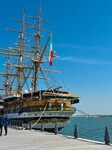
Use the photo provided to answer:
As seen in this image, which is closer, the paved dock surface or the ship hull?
the paved dock surface

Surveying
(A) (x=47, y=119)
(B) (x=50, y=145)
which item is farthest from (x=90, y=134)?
(B) (x=50, y=145)

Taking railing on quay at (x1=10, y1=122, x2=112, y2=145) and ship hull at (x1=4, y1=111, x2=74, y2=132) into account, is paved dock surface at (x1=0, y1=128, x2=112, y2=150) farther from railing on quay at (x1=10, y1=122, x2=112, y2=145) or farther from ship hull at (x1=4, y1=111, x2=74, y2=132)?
ship hull at (x1=4, y1=111, x2=74, y2=132)

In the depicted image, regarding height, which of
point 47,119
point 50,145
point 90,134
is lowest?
point 90,134

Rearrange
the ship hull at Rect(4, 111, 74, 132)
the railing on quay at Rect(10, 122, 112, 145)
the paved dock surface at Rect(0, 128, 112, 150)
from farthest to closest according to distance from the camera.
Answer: the ship hull at Rect(4, 111, 74, 132) → the railing on quay at Rect(10, 122, 112, 145) → the paved dock surface at Rect(0, 128, 112, 150)

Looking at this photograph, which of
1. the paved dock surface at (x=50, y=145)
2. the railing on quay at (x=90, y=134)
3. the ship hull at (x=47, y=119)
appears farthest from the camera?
the ship hull at (x=47, y=119)

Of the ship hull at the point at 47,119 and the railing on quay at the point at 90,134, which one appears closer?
the railing on quay at the point at 90,134

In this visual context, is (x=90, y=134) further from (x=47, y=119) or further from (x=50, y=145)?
(x=50, y=145)

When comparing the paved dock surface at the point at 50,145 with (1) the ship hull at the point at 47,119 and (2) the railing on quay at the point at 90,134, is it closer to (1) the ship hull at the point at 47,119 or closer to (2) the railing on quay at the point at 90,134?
(2) the railing on quay at the point at 90,134

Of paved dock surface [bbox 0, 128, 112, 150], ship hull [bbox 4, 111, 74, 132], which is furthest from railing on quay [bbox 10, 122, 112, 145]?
ship hull [bbox 4, 111, 74, 132]

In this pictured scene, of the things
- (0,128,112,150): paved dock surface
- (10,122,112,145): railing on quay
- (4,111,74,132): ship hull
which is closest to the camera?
(0,128,112,150): paved dock surface

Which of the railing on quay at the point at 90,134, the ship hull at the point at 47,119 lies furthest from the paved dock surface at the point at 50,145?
the ship hull at the point at 47,119

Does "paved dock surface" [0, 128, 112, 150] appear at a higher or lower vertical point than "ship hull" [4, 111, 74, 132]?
lower

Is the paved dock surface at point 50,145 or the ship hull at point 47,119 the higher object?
the ship hull at point 47,119

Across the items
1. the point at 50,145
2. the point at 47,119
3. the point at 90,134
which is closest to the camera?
the point at 50,145
